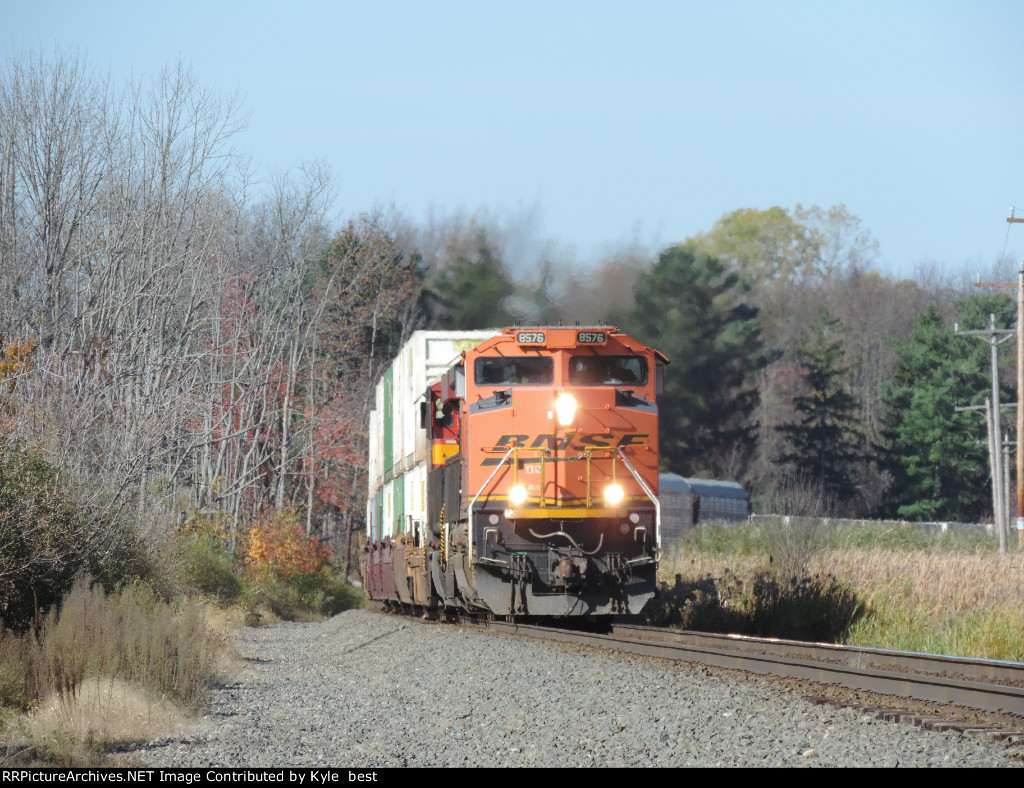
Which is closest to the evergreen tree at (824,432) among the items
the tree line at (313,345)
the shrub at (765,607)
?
the tree line at (313,345)

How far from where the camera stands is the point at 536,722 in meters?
8.05

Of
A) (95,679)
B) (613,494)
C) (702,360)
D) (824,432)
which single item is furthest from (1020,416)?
(95,679)

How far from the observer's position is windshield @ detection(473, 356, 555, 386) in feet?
44.4

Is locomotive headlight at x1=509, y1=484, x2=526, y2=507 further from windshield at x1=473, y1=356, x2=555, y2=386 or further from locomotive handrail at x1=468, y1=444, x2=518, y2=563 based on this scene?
windshield at x1=473, y1=356, x2=555, y2=386

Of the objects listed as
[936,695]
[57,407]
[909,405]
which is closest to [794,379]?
[909,405]

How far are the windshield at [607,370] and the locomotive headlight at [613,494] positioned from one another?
1.22 meters

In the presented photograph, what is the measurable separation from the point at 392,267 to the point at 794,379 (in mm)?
24130

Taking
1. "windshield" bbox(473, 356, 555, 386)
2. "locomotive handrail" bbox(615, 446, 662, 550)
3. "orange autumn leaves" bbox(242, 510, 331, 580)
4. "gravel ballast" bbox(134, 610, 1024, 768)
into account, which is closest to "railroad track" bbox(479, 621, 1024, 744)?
"gravel ballast" bbox(134, 610, 1024, 768)

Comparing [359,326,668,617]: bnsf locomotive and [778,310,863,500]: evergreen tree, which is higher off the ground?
[778,310,863,500]: evergreen tree

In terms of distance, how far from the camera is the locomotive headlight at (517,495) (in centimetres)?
1322

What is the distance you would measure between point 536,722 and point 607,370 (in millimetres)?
6286

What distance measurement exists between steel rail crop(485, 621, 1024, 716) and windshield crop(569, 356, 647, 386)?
2941 millimetres

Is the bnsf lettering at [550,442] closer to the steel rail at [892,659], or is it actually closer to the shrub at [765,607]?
the steel rail at [892,659]

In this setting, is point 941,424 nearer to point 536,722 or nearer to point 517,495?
point 517,495
